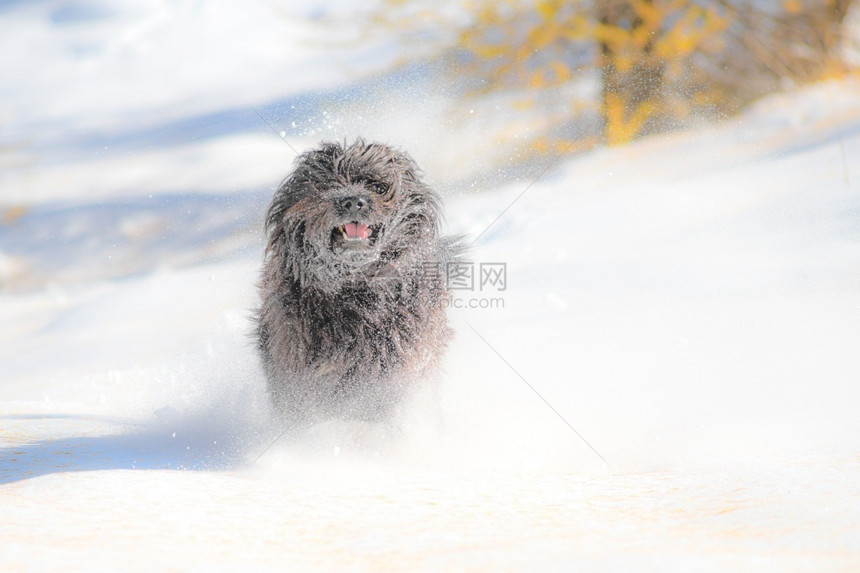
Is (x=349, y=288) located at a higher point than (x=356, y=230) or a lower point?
lower

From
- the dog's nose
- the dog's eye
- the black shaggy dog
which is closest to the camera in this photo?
the dog's nose

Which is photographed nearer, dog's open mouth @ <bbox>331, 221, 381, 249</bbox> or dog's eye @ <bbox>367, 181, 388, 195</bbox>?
dog's open mouth @ <bbox>331, 221, 381, 249</bbox>

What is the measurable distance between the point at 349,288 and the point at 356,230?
13.8 inches

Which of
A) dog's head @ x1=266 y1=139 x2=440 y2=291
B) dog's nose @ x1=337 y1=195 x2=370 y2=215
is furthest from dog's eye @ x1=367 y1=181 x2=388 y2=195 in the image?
dog's nose @ x1=337 y1=195 x2=370 y2=215

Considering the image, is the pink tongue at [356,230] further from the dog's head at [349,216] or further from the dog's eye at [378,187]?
the dog's eye at [378,187]

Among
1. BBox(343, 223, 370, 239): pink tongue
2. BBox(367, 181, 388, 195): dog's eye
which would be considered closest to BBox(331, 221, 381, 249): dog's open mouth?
BBox(343, 223, 370, 239): pink tongue

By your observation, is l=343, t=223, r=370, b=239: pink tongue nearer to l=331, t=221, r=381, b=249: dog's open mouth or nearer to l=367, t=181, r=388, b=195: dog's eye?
l=331, t=221, r=381, b=249: dog's open mouth

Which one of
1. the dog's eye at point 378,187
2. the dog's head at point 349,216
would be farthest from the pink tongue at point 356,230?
the dog's eye at point 378,187

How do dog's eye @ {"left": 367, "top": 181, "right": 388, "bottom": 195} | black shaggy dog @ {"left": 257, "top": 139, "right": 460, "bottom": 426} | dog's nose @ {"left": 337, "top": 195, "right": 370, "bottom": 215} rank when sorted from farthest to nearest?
1. dog's eye @ {"left": 367, "top": 181, "right": 388, "bottom": 195}
2. black shaggy dog @ {"left": 257, "top": 139, "right": 460, "bottom": 426}
3. dog's nose @ {"left": 337, "top": 195, "right": 370, "bottom": 215}

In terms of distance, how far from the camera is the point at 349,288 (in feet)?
15.2

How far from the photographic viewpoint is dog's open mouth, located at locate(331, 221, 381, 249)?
449 centimetres

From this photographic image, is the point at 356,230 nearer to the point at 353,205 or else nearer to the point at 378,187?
the point at 353,205

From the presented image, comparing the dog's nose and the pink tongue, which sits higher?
the dog's nose

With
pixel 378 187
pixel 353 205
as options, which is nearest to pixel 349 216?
pixel 353 205
